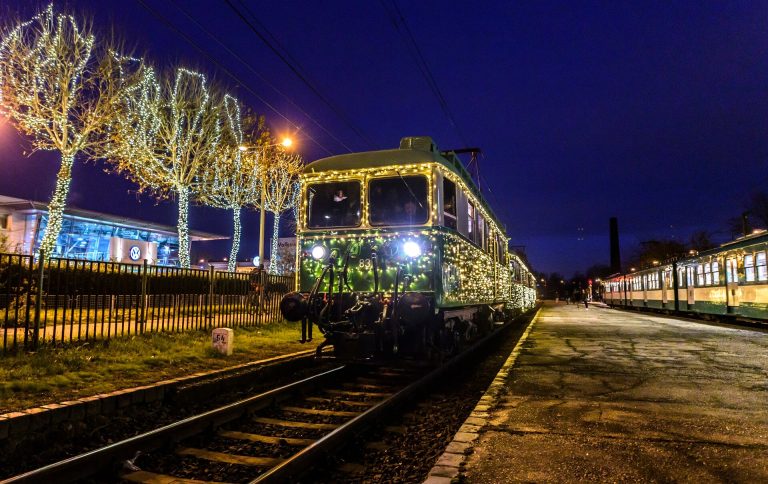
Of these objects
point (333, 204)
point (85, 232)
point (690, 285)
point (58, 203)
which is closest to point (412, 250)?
point (333, 204)

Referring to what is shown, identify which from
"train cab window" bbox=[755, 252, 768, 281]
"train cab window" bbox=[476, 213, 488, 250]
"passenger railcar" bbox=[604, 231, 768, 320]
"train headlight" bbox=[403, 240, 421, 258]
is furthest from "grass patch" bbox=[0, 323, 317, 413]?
"passenger railcar" bbox=[604, 231, 768, 320]

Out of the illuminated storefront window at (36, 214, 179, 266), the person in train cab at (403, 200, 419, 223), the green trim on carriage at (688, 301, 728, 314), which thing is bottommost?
the green trim on carriage at (688, 301, 728, 314)

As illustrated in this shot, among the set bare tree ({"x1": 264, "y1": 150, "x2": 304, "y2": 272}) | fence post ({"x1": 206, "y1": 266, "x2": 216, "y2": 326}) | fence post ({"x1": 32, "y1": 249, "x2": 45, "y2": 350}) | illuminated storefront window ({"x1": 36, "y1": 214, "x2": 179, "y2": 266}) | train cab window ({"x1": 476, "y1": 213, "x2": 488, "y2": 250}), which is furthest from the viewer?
illuminated storefront window ({"x1": 36, "y1": 214, "x2": 179, "y2": 266})

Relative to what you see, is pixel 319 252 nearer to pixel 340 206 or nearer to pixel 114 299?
pixel 340 206

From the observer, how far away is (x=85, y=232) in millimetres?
36312

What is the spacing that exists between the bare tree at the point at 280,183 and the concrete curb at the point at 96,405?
2113cm

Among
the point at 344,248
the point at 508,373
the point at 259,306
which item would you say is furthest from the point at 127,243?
the point at 508,373

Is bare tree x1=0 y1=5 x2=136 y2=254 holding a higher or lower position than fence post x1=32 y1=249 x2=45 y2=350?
higher

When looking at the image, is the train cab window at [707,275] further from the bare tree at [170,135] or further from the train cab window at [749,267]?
the bare tree at [170,135]

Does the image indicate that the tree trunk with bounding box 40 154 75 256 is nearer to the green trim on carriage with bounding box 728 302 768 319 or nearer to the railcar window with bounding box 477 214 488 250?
the railcar window with bounding box 477 214 488 250

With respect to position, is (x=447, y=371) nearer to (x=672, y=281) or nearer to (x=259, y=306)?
(x=259, y=306)

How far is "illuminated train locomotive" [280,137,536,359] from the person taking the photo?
8203 mm

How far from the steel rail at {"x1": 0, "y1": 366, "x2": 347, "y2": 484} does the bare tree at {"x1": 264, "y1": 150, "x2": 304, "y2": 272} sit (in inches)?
884

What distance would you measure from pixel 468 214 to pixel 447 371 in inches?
132
